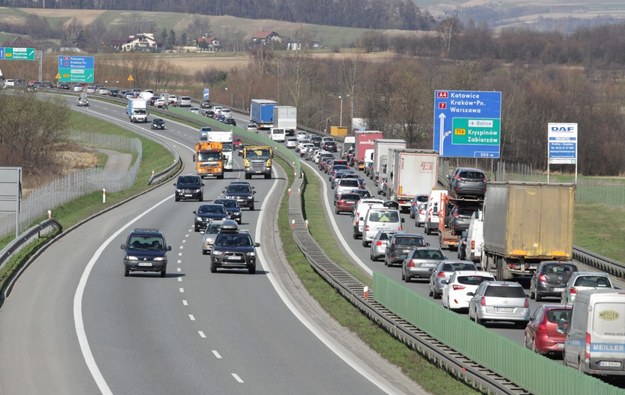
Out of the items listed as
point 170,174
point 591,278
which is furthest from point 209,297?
point 170,174

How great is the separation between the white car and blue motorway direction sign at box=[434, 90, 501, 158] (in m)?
38.4

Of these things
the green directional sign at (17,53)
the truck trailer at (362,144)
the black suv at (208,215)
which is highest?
the green directional sign at (17,53)

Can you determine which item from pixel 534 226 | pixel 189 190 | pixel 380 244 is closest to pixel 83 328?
pixel 534 226

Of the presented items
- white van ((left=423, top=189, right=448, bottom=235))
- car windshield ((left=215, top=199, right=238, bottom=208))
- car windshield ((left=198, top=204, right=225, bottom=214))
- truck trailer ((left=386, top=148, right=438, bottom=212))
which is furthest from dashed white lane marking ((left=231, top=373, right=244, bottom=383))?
truck trailer ((left=386, top=148, right=438, bottom=212))

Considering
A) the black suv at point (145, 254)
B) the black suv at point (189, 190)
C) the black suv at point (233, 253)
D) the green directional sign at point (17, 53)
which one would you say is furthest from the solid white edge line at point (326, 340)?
the green directional sign at point (17, 53)

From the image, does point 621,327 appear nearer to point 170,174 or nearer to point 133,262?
point 133,262

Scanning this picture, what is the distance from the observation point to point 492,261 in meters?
47.8

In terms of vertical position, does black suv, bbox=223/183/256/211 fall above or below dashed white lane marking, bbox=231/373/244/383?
above

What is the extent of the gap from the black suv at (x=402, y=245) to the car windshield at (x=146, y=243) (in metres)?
9.63

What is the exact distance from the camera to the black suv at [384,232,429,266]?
50531 mm

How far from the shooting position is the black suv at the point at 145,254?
45094mm

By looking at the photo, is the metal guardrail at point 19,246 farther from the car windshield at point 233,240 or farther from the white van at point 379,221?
the white van at point 379,221

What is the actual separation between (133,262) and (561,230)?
1443cm

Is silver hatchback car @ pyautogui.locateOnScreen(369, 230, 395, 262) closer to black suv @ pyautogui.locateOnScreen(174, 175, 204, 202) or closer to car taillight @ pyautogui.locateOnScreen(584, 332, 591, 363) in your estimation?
black suv @ pyautogui.locateOnScreen(174, 175, 204, 202)
